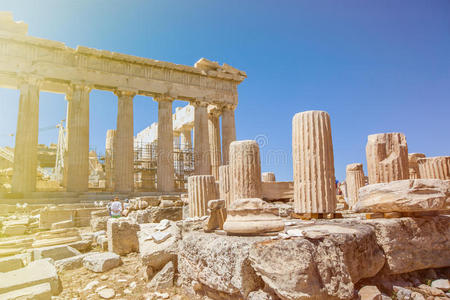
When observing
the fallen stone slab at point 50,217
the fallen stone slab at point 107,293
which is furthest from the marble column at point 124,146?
the fallen stone slab at point 107,293

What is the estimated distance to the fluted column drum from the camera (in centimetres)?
618

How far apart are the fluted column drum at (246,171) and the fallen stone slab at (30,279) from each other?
333 cm

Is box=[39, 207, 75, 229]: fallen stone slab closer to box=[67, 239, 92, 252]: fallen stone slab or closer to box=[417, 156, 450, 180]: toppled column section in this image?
box=[67, 239, 92, 252]: fallen stone slab

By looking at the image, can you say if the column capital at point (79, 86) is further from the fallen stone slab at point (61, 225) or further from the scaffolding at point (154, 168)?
the fallen stone slab at point (61, 225)

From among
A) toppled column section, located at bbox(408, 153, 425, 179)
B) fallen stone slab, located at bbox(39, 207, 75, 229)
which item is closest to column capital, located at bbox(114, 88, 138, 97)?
fallen stone slab, located at bbox(39, 207, 75, 229)

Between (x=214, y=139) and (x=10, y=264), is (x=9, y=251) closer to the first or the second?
(x=10, y=264)

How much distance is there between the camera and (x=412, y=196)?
429 cm

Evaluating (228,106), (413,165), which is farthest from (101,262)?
(228,106)

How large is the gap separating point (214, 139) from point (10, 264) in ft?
57.3

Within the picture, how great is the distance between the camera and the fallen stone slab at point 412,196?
4.20 meters

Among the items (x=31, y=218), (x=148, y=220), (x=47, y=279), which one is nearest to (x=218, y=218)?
(x=47, y=279)

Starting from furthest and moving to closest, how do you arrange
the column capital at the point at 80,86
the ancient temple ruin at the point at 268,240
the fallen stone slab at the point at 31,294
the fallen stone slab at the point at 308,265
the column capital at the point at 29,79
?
the column capital at the point at 80,86 < the column capital at the point at 29,79 < the fallen stone slab at the point at 31,294 < the ancient temple ruin at the point at 268,240 < the fallen stone slab at the point at 308,265

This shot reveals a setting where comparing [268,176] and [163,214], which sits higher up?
[268,176]

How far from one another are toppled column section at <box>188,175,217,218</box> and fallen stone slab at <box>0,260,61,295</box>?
3495 mm
